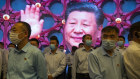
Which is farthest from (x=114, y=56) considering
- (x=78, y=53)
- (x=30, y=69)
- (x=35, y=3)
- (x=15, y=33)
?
→ (x=35, y=3)

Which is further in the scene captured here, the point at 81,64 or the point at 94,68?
the point at 81,64

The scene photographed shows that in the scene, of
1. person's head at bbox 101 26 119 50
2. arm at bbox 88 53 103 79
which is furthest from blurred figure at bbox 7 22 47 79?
person's head at bbox 101 26 119 50

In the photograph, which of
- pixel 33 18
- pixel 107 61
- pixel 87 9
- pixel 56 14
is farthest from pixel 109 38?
pixel 33 18

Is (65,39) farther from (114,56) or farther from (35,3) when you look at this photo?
(114,56)

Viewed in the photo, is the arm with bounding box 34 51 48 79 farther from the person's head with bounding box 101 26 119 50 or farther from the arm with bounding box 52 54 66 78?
the arm with bounding box 52 54 66 78

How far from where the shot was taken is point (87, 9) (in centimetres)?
986

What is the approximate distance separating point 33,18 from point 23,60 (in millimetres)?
8076

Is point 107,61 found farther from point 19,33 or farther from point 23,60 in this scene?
point 19,33

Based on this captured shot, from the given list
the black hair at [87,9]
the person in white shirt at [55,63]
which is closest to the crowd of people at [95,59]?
the person in white shirt at [55,63]

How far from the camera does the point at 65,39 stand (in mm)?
10016

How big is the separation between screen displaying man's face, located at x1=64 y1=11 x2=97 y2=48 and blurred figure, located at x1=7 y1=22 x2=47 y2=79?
7176 millimetres

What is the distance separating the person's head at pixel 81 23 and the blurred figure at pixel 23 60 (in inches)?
283

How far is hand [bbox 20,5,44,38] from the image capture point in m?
10.2

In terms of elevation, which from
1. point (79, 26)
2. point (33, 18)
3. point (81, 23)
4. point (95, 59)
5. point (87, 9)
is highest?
point (87, 9)
